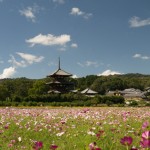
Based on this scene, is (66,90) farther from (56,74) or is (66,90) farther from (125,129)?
(125,129)

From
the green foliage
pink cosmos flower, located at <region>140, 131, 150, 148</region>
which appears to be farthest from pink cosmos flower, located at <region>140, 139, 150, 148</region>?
the green foliage

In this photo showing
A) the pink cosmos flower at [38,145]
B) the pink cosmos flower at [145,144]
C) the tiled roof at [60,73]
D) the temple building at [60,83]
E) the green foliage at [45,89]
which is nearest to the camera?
the pink cosmos flower at [145,144]

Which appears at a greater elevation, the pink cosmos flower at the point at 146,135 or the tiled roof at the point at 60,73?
the tiled roof at the point at 60,73

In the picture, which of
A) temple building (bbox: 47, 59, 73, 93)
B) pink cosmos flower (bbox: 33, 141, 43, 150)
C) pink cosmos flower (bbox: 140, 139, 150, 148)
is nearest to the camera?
pink cosmos flower (bbox: 140, 139, 150, 148)

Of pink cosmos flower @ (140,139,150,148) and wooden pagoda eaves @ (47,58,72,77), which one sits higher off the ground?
wooden pagoda eaves @ (47,58,72,77)

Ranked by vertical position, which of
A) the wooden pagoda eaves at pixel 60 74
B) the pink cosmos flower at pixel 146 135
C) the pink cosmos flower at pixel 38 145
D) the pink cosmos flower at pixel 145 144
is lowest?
the pink cosmos flower at pixel 38 145

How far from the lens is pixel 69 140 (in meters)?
5.71

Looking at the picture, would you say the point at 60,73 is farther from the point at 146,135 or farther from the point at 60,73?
the point at 146,135

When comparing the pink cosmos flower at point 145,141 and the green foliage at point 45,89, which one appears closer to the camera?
the pink cosmos flower at point 145,141

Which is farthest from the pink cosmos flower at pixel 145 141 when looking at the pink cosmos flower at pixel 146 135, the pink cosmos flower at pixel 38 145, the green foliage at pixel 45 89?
the green foliage at pixel 45 89

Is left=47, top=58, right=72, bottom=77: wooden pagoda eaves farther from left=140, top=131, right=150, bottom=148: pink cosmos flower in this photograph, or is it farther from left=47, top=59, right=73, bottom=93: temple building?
left=140, top=131, right=150, bottom=148: pink cosmos flower

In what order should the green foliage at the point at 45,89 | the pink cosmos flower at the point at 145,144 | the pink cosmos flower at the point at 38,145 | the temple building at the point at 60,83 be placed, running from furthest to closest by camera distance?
the temple building at the point at 60,83 → the green foliage at the point at 45,89 → the pink cosmos flower at the point at 38,145 → the pink cosmos flower at the point at 145,144

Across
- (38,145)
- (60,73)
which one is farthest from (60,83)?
(38,145)

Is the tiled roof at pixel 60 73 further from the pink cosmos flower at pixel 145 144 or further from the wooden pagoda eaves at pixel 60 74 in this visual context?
the pink cosmos flower at pixel 145 144
